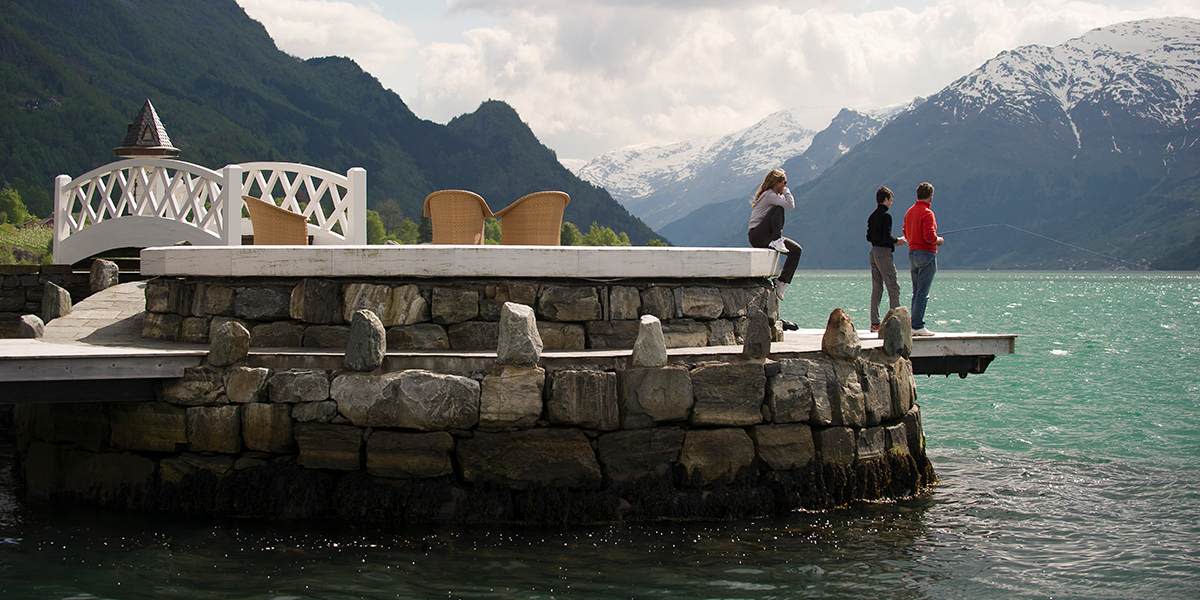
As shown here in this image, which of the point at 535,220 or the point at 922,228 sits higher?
the point at 535,220

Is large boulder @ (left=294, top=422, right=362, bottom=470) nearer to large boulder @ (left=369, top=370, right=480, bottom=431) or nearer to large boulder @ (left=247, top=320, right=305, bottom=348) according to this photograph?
large boulder @ (left=369, top=370, right=480, bottom=431)

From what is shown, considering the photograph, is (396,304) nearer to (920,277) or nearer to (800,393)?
(800,393)

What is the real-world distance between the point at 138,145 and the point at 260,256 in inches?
697

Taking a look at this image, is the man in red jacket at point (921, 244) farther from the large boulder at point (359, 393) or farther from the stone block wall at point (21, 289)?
the stone block wall at point (21, 289)

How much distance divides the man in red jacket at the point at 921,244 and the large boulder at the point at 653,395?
14.4 ft

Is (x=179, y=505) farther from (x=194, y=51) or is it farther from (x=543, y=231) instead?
(x=194, y=51)

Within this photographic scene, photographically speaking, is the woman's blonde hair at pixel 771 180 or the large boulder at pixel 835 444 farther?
the woman's blonde hair at pixel 771 180

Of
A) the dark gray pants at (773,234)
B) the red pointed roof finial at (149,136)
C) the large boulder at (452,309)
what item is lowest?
the large boulder at (452,309)

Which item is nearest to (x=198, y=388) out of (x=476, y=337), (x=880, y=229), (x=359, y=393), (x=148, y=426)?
(x=148, y=426)

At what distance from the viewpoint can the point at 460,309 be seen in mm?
12406

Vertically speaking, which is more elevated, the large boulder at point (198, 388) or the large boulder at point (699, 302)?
the large boulder at point (699, 302)

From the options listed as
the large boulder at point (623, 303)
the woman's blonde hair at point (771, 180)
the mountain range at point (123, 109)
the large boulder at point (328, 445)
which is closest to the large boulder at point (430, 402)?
the large boulder at point (328, 445)

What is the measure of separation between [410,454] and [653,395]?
7.25ft

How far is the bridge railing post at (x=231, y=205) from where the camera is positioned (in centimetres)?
1862
